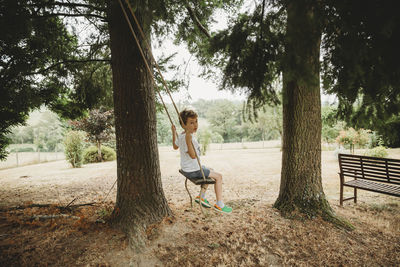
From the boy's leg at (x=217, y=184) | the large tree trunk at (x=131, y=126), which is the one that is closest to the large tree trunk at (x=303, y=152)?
the boy's leg at (x=217, y=184)

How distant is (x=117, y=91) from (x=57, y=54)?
2.61m

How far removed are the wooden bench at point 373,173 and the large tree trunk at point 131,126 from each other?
13.6 feet

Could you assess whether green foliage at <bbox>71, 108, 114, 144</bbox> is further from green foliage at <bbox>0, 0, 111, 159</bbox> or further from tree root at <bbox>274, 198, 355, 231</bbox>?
tree root at <bbox>274, 198, 355, 231</bbox>

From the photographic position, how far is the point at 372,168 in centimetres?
381

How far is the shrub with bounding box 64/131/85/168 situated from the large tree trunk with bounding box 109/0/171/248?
1061 centimetres

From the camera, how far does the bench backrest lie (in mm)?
3502

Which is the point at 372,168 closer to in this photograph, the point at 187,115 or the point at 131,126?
the point at 187,115

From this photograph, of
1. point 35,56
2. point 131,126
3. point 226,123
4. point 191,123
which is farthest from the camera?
point 226,123

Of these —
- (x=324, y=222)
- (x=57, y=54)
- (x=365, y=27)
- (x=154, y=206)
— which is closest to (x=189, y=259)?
(x=154, y=206)

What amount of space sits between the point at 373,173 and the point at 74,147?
535 inches

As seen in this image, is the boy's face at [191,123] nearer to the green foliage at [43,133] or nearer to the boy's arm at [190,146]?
the boy's arm at [190,146]

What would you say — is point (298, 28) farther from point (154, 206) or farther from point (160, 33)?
point (160, 33)

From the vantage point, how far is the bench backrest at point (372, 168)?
11.5 ft

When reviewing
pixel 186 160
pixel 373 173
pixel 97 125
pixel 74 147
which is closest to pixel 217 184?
pixel 186 160
